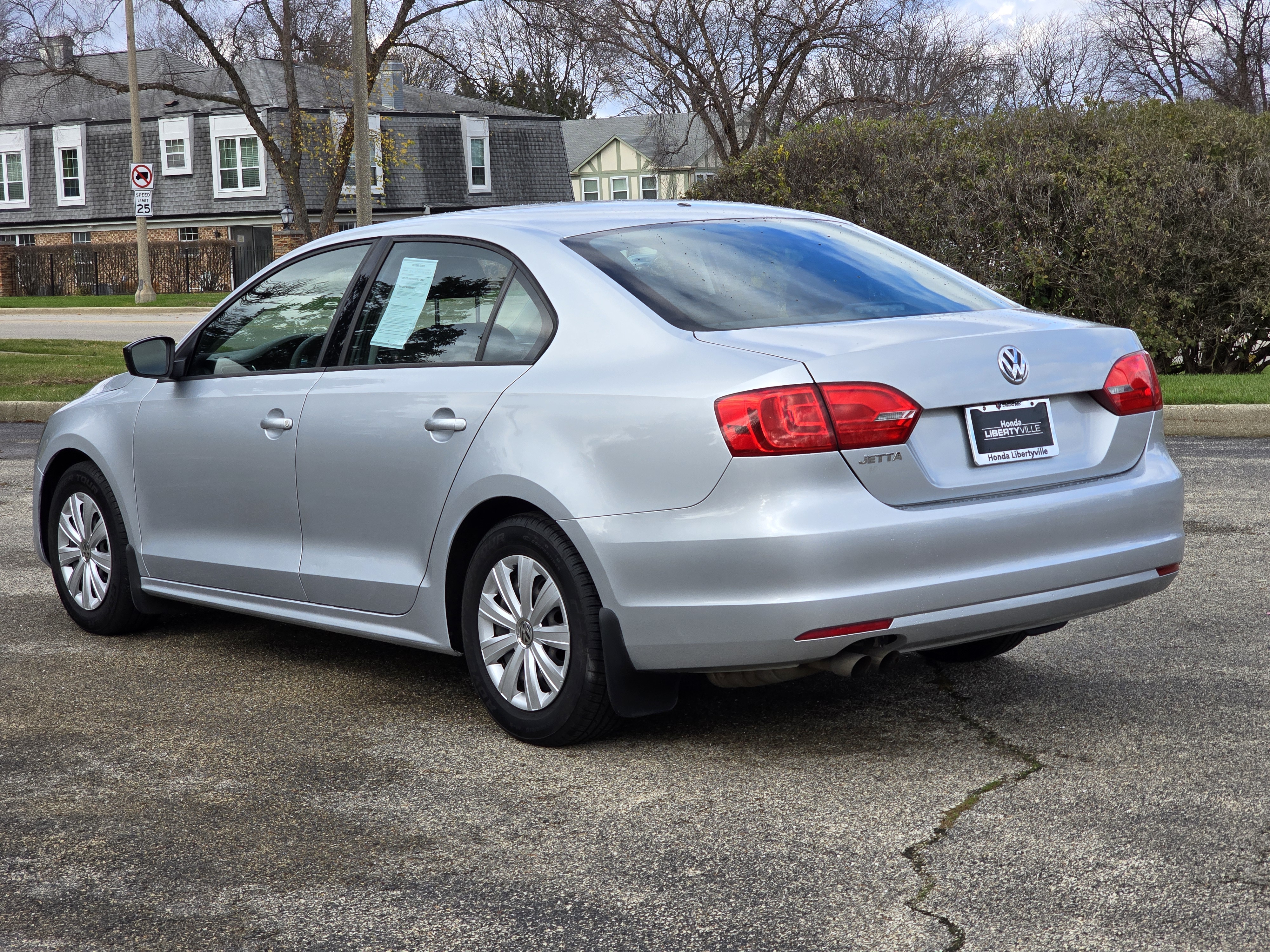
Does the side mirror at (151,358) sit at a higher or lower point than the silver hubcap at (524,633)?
higher

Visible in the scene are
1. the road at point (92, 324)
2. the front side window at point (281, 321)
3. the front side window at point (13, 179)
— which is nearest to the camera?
the front side window at point (281, 321)

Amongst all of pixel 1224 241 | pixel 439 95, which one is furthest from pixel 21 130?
pixel 1224 241

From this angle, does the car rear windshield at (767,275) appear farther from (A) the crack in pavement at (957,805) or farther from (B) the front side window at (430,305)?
(A) the crack in pavement at (957,805)

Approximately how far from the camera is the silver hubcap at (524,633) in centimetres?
420

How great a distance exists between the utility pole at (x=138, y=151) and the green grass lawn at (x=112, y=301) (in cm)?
35

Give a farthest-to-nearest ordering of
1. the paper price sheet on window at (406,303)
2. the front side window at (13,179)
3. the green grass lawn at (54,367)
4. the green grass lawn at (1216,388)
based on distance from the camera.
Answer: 1. the front side window at (13,179)
2. the green grass lawn at (54,367)
3. the green grass lawn at (1216,388)
4. the paper price sheet on window at (406,303)

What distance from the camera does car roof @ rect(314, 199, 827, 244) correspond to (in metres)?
4.71

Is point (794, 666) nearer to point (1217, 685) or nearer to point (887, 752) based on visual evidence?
point (887, 752)

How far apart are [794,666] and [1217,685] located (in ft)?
5.77

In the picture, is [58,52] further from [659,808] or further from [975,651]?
[659,808]

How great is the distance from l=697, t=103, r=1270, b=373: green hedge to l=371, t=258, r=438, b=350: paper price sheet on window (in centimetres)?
1057

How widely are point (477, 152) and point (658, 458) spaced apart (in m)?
55.1

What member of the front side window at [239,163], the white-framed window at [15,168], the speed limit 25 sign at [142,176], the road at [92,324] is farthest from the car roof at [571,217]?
the white-framed window at [15,168]

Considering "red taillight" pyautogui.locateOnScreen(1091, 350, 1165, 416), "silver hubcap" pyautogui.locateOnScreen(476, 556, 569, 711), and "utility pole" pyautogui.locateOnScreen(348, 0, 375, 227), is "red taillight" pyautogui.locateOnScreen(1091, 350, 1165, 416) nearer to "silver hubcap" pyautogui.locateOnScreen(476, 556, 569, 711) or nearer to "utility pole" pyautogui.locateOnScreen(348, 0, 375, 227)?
"silver hubcap" pyautogui.locateOnScreen(476, 556, 569, 711)
